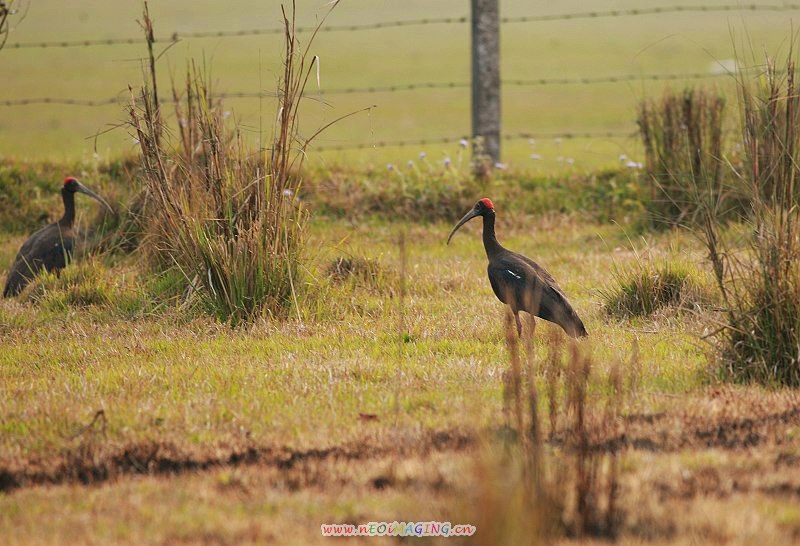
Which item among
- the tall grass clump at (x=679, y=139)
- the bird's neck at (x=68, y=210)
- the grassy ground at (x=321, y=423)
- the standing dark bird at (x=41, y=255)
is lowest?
the grassy ground at (x=321, y=423)

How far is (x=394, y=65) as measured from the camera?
1293 inches

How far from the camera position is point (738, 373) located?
5.41 meters

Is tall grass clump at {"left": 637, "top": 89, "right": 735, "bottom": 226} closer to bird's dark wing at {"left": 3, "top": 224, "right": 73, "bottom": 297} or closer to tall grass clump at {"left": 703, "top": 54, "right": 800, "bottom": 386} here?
tall grass clump at {"left": 703, "top": 54, "right": 800, "bottom": 386}

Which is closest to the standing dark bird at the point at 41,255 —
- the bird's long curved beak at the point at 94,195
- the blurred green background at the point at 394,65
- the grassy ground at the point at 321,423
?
the bird's long curved beak at the point at 94,195

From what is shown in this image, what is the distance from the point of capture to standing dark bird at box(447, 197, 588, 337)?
6.28 m

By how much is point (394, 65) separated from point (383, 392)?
28.2m

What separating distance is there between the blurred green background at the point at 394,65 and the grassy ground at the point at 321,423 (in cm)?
541

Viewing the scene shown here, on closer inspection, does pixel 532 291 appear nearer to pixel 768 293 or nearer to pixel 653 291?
pixel 653 291

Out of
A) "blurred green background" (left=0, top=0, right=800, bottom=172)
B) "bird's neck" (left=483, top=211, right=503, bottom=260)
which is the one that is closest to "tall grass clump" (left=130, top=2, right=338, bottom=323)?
"bird's neck" (left=483, top=211, right=503, bottom=260)

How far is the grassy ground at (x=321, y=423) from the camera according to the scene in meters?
3.82

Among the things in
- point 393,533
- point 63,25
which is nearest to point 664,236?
point 393,533

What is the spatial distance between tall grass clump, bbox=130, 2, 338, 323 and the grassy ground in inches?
9.1

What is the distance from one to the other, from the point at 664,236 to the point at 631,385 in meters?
4.46

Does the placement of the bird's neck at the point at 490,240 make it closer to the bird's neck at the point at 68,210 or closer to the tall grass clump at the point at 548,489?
the tall grass clump at the point at 548,489
